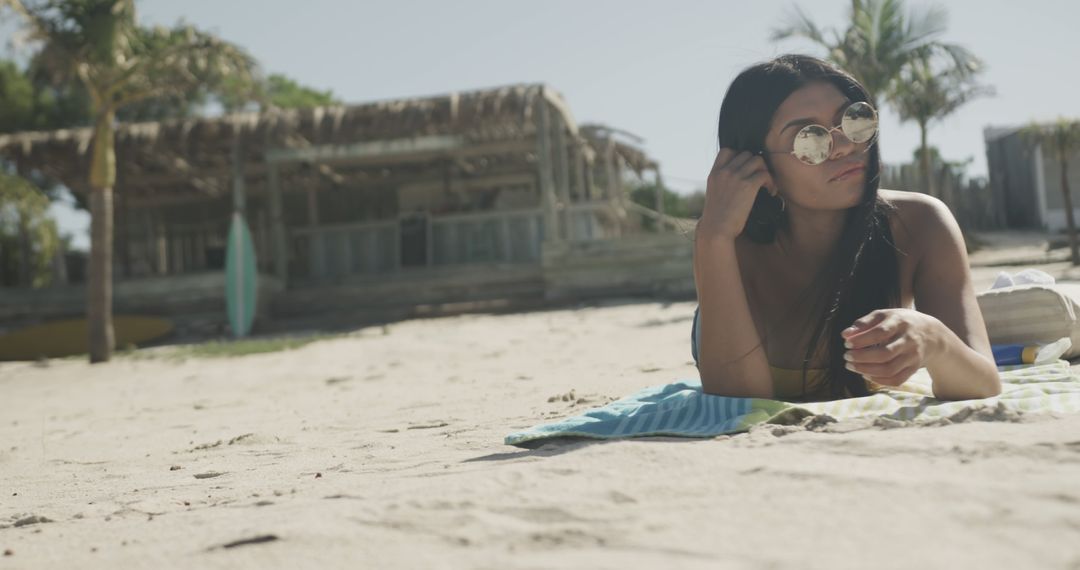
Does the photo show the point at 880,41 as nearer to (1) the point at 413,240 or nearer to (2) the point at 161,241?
(1) the point at 413,240

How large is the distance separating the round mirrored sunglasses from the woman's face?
2 centimetres

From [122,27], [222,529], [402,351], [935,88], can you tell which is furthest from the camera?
[935,88]

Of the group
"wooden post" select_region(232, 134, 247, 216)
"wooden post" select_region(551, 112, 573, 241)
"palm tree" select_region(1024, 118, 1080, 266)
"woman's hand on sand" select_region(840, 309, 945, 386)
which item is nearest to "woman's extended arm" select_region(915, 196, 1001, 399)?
"woman's hand on sand" select_region(840, 309, 945, 386)

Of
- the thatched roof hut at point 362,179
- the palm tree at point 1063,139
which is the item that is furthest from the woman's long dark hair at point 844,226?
the palm tree at point 1063,139

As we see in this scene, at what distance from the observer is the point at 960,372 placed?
2.26 m

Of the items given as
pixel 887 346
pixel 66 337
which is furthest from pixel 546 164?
pixel 887 346

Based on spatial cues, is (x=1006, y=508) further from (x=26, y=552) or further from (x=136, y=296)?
(x=136, y=296)

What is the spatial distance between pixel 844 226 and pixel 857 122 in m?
0.33

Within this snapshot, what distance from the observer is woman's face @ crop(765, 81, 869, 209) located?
239cm

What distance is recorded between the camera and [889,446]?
1.80 metres

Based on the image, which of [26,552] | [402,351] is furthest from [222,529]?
[402,351]

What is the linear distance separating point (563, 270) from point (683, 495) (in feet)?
37.6

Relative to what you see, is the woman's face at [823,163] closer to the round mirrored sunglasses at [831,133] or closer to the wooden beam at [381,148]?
the round mirrored sunglasses at [831,133]

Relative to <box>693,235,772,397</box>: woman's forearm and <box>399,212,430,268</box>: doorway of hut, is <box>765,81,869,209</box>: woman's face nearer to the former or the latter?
<box>693,235,772,397</box>: woman's forearm
